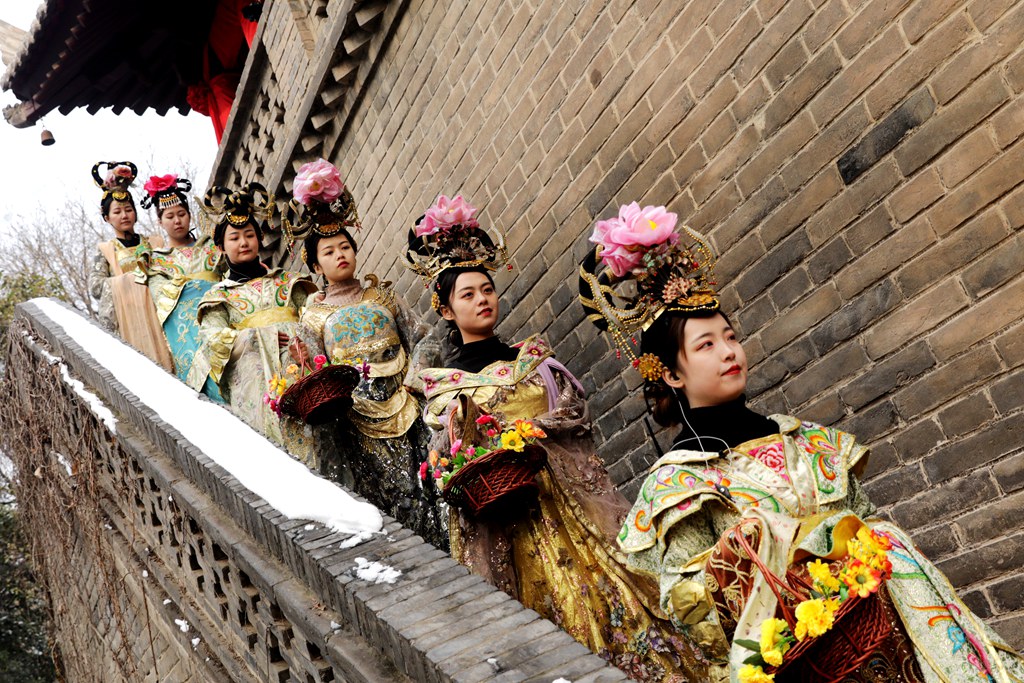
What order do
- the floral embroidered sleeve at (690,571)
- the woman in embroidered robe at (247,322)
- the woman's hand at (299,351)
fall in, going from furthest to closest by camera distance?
1. the woman in embroidered robe at (247,322)
2. the woman's hand at (299,351)
3. the floral embroidered sleeve at (690,571)

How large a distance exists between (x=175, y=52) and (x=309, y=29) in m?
4.28

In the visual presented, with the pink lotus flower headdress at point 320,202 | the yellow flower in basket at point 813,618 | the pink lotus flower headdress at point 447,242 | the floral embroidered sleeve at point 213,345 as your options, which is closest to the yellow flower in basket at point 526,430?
the pink lotus flower headdress at point 447,242

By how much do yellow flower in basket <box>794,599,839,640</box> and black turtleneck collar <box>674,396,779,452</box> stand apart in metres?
1.05

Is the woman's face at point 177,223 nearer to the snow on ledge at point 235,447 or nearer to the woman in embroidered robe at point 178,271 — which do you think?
the woman in embroidered robe at point 178,271

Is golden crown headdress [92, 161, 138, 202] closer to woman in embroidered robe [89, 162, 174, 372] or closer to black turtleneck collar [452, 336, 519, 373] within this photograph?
woman in embroidered robe [89, 162, 174, 372]

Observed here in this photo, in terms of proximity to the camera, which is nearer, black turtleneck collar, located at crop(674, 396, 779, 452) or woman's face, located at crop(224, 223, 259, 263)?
black turtleneck collar, located at crop(674, 396, 779, 452)

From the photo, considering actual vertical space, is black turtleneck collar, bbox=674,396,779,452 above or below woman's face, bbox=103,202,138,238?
below

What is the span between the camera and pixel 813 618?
8.31 ft

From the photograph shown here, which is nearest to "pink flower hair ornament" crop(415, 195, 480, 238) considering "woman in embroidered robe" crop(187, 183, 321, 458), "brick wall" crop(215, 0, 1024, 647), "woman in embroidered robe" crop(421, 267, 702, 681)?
"woman in embroidered robe" crop(421, 267, 702, 681)

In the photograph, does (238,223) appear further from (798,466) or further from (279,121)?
(798,466)

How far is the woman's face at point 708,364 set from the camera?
3619 millimetres

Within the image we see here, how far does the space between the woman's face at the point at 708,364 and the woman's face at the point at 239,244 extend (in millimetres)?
4195

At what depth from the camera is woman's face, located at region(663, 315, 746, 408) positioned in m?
3.62

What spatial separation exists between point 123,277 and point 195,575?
4017mm
